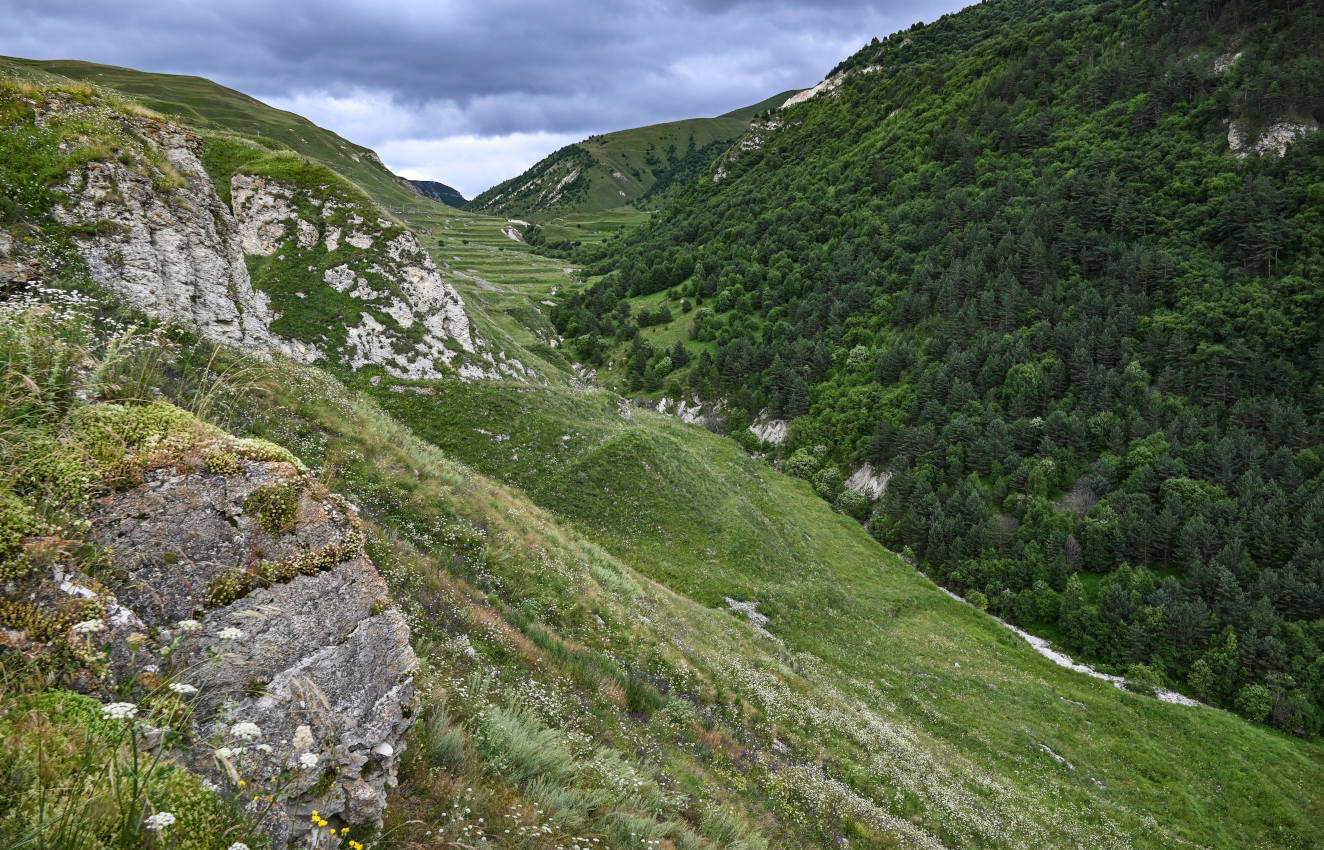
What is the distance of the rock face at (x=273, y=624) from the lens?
442cm

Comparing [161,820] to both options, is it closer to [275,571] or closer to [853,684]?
[275,571]

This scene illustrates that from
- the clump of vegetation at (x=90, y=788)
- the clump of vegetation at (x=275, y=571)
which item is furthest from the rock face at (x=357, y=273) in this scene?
the clump of vegetation at (x=90, y=788)

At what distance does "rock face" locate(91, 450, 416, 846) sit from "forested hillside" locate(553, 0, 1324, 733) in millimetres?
78824

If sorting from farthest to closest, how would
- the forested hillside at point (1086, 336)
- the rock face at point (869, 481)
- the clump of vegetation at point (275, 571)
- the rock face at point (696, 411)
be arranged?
the rock face at point (696, 411), the rock face at point (869, 481), the forested hillside at point (1086, 336), the clump of vegetation at point (275, 571)

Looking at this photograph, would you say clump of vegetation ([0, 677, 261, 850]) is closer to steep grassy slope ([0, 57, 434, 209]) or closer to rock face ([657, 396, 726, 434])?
rock face ([657, 396, 726, 434])

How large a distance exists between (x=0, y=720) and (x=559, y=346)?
134m

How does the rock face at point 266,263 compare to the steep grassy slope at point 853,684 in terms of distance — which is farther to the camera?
the rock face at point 266,263

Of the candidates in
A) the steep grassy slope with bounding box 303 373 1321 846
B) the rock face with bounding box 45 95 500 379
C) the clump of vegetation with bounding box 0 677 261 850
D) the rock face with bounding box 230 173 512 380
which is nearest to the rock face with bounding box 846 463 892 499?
the steep grassy slope with bounding box 303 373 1321 846

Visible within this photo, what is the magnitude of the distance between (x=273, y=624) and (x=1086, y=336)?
11681cm

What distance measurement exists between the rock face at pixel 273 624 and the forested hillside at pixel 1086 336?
78.8m

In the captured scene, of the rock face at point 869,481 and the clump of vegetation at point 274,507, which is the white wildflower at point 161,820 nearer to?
the clump of vegetation at point 274,507

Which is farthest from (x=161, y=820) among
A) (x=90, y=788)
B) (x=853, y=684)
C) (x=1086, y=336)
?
(x=1086, y=336)

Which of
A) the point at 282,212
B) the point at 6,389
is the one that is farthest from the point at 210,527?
the point at 282,212

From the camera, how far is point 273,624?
5191 millimetres
